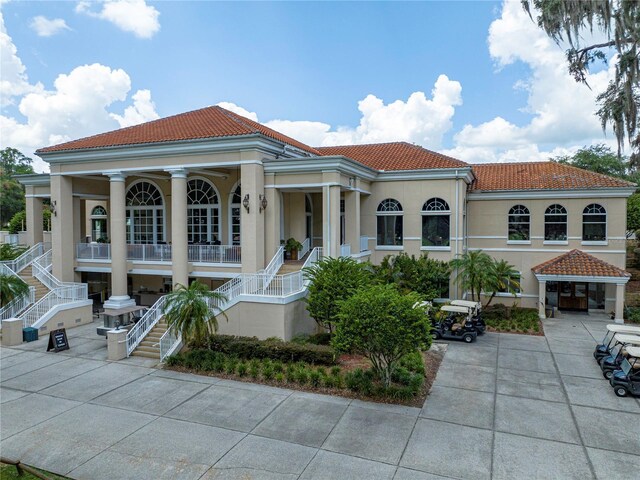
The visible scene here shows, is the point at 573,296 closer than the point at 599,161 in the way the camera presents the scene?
Yes

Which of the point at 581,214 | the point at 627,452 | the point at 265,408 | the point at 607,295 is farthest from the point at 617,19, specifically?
the point at 265,408

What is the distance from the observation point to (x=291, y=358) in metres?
13.5

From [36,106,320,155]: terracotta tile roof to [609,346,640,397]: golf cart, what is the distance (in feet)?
45.8

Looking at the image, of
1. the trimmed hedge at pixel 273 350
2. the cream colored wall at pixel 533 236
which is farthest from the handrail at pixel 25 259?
the cream colored wall at pixel 533 236

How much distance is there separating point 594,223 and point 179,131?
2067 cm

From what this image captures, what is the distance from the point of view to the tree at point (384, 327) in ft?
34.2

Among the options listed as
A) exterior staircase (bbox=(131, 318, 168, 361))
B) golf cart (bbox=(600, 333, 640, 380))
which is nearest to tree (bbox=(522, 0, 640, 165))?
golf cart (bbox=(600, 333, 640, 380))

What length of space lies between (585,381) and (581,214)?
1246 centimetres

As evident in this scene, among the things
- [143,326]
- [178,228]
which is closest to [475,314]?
[178,228]

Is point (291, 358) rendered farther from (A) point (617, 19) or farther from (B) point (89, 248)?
(A) point (617, 19)

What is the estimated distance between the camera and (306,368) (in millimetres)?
12859

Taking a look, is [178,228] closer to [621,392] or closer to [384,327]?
[384,327]

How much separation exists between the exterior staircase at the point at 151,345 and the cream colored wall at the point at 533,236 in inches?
645

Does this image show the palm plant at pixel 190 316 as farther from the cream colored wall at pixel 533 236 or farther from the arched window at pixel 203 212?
the cream colored wall at pixel 533 236
